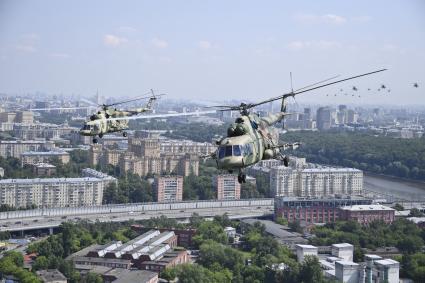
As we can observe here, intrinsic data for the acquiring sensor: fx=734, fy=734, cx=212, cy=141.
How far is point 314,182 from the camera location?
28.2m

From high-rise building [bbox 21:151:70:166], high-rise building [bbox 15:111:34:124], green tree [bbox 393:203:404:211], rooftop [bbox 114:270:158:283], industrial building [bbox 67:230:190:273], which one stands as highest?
high-rise building [bbox 15:111:34:124]

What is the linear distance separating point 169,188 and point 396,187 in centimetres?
1039

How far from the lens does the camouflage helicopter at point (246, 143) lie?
567cm

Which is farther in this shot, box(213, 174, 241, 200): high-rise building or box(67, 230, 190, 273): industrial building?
box(213, 174, 241, 200): high-rise building

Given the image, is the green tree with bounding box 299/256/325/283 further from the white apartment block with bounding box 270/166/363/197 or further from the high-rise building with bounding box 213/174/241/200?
the white apartment block with bounding box 270/166/363/197

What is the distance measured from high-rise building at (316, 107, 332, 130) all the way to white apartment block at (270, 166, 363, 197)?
2948 cm

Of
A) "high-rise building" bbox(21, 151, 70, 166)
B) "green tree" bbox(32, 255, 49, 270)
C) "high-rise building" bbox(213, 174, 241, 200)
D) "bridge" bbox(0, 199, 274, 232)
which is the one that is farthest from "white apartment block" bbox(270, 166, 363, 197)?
"green tree" bbox(32, 255, 49, 270)

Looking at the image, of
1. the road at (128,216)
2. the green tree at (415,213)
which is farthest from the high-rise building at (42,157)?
the green tree at (415,213)

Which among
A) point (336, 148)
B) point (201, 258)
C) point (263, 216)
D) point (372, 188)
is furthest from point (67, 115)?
point (201, 258)

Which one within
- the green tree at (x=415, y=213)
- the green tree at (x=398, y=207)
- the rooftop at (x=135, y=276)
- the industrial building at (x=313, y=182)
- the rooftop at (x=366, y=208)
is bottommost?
the rooftop at (x=135, y=276)

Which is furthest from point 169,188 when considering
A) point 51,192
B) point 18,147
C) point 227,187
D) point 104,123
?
point 104,123

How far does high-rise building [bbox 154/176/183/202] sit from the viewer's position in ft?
86.5

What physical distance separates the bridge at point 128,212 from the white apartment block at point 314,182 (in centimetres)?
183

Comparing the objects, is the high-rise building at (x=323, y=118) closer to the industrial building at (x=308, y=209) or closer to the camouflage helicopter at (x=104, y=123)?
the industrial building at (x=308, y=209)
